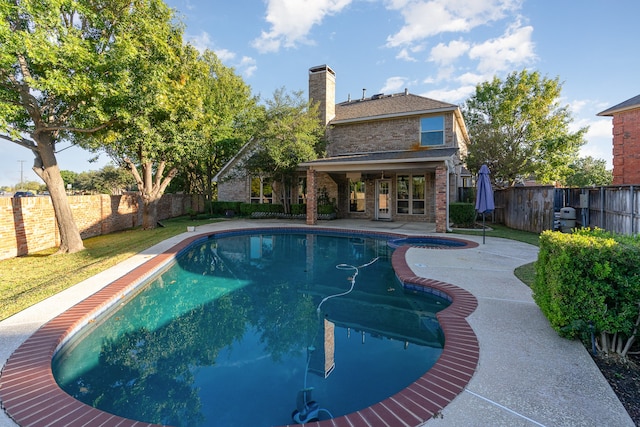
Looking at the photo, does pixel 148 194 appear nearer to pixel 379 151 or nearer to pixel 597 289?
pixel 379 151

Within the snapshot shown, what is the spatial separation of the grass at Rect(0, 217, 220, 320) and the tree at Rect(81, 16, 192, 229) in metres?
3.74

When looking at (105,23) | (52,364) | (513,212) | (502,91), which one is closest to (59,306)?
(52,364)

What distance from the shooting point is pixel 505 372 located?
120 inches

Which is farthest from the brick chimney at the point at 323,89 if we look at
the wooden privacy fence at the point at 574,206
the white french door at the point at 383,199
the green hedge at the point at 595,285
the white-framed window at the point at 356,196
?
the green hedge at the point at 595,285

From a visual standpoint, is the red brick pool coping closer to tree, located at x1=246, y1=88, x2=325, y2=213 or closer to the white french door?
tree, located at x1=246, y1=88, x2=325, y2=213

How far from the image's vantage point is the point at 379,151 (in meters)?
18.7

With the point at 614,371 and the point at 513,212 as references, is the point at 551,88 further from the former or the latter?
the point at 614,371

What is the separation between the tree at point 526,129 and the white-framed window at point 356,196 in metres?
6.36

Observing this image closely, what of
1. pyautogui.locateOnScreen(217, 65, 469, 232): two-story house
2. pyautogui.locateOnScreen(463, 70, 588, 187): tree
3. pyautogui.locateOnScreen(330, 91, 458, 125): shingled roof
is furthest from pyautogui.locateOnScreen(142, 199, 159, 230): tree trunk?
pyautogui.locateOnScreen(463, 70, 588, 187): tree

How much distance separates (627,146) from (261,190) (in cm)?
1888

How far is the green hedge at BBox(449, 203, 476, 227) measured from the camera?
14.8 m

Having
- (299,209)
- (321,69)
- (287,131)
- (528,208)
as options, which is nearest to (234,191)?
(299,209)

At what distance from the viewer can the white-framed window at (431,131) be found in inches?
672

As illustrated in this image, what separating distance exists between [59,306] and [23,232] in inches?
277
